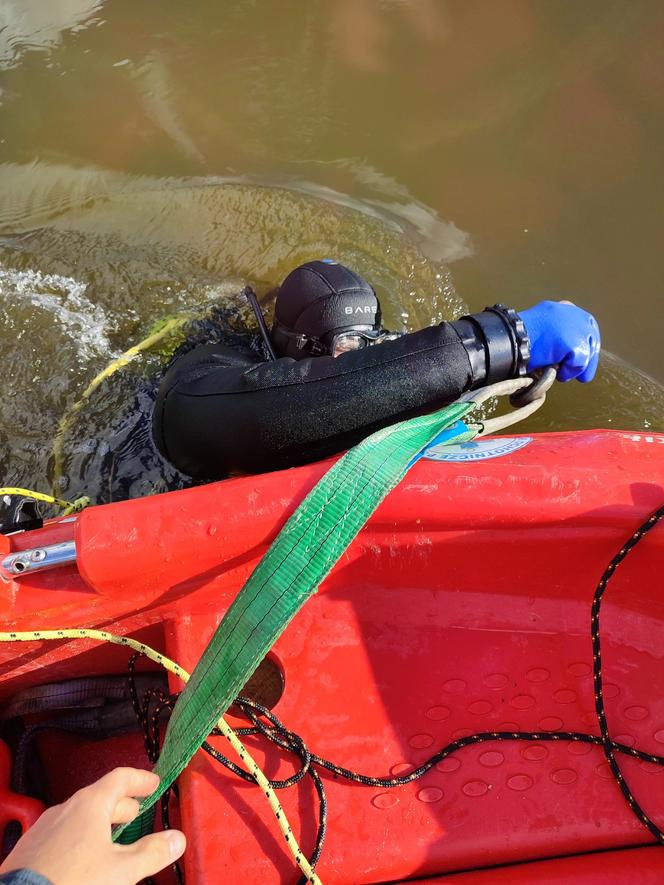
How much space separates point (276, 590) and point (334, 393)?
59 centimetres

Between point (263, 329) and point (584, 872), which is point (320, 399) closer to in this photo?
point (263, 329)

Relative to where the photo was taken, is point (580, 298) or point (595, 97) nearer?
point (580, 298)

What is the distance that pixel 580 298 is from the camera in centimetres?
293

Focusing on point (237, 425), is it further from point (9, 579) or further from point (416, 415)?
point (9, 579)

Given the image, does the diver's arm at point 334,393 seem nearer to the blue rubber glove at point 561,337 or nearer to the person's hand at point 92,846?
the blue rubber glove at point 561,337

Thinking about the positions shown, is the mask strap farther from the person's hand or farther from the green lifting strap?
the person's hand

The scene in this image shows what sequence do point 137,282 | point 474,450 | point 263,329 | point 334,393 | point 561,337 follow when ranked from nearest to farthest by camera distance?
point 474,450
point 334,393
point 561,337
point 263,329
point 137,282

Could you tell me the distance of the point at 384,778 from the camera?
1.33 m

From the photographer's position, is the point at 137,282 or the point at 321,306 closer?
the point at 321,306

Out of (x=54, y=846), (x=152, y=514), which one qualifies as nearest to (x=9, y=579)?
(x=152, y=514)

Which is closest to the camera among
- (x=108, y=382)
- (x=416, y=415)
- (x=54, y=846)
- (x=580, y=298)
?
(x=54, y=846)

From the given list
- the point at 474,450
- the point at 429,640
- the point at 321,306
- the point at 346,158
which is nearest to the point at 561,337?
the point at 474,450

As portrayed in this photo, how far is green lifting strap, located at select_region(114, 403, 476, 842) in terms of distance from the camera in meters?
1.19

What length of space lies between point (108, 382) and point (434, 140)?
1.84 metres
